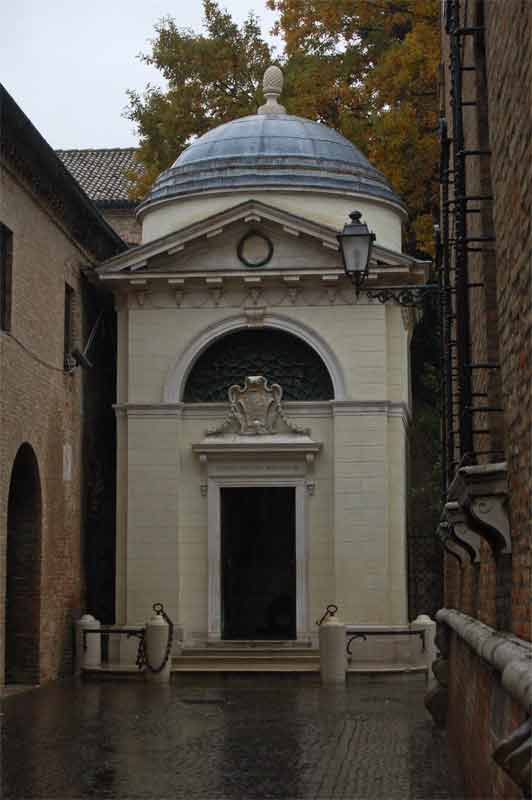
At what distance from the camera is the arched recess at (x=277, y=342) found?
26188 millimetres

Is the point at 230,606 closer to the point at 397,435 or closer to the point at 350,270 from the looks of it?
the point at 397,435

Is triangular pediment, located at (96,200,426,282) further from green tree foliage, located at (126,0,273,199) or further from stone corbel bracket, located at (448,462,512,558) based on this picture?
stone corbel bracket, located at (448,462,512,558)

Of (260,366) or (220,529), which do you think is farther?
(260,366)

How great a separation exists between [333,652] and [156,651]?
2809 millimetres

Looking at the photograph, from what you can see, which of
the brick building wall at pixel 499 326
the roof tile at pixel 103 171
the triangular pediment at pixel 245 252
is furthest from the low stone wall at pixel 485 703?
the roof tile at pixel 103 171

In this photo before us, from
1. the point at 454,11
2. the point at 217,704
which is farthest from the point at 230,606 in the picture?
the point at 454,11

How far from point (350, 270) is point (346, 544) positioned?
1126 cm

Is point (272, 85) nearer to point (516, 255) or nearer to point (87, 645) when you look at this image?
point (87, 645)

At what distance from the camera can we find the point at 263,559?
31188mm

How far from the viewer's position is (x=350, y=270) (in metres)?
15.0

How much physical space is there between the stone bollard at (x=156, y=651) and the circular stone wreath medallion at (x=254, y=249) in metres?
6.69

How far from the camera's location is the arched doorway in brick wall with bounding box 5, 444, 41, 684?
2270cm

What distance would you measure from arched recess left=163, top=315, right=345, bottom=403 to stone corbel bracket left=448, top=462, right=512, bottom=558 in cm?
1804

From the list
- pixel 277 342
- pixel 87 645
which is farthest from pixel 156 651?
pixel 277 342
